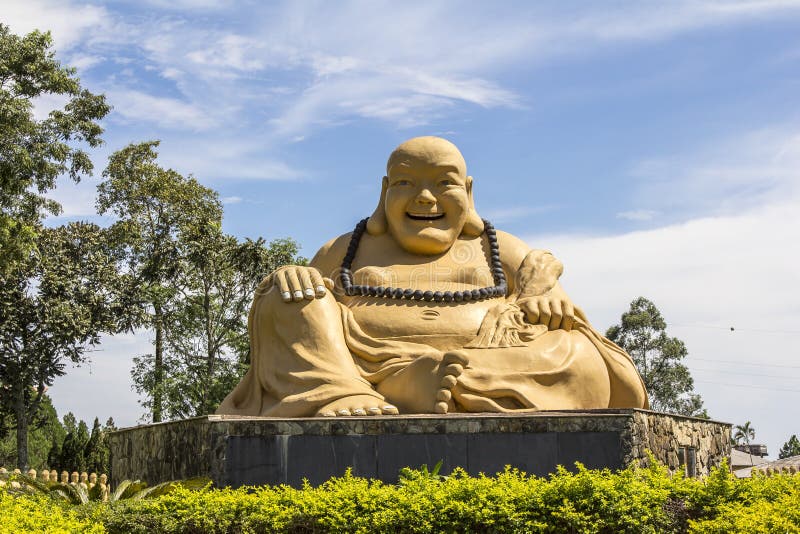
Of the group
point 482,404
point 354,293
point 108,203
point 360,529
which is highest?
point 108,203

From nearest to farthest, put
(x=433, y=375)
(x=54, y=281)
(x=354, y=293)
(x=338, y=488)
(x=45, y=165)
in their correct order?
1. (x=338, y=488)
2. (x=433, y=375)
3. (x=354, y=293)
4. (x=45, y=165)
5. (x=54, y=281)

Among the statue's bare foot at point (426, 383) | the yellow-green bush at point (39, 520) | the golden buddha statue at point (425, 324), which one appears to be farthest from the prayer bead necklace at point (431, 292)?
the yellow-green bush at point (39, 520)

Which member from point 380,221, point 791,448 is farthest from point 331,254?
point 791,448

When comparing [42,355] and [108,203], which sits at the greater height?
[108,203]

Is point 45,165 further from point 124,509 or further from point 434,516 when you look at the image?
point 434,516

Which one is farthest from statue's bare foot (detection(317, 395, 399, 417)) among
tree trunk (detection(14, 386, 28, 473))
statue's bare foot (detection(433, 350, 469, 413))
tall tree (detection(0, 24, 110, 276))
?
tree trunk (detection(14, 386, 28, 473))

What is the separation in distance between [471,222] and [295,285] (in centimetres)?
177

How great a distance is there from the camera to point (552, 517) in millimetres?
5332

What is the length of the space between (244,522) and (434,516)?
105 cm

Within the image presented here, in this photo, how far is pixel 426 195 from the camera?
8297 millimetres

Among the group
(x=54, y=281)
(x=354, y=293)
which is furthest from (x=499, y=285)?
(x=54, y=281)

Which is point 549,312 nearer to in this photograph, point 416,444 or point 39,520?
point 416,444

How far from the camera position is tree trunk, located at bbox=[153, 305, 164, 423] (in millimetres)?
18828

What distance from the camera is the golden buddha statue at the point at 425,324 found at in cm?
724
